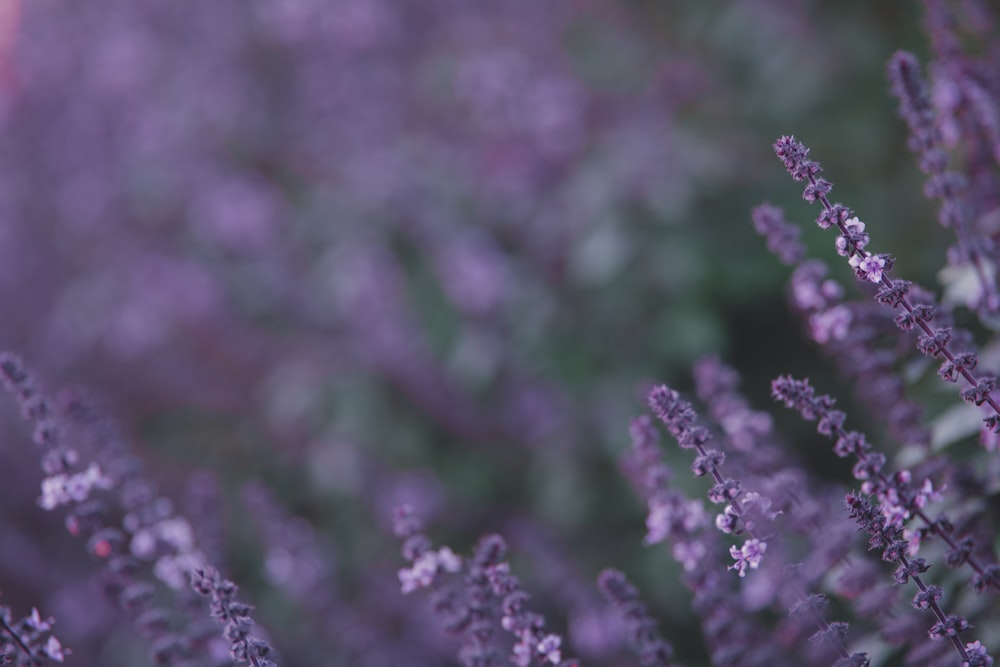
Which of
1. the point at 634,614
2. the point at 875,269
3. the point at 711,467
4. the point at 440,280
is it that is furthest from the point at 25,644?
the point at 440,280

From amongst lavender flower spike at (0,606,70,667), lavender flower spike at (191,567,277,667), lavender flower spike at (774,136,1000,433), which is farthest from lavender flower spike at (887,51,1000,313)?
lavender flower spike at (0,606,70,667)

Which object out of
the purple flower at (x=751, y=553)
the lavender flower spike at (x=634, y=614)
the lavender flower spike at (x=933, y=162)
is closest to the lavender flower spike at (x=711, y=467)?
the purple flower at (x=751, y=553)

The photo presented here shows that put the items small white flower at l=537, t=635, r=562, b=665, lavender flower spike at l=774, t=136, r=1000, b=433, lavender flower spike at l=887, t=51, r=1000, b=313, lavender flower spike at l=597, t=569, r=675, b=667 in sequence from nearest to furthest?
1. lavender flower spike at l=774, t=136, r=1000, b=433
2. small white flower at l=537, t=635, r=562, b=665
3. lavender flower spike at l=597, t=569, r=675, b=667
4. lavender flower spike at l=887, t=51, r=1000, b=313

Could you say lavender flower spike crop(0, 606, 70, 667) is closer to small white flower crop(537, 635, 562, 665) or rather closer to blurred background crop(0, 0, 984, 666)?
blurred background crop(0, 0, 984, 666)

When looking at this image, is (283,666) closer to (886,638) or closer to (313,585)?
(313,585)

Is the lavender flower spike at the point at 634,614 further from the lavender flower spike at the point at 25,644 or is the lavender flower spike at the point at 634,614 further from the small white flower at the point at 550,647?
the lavender flower spike at the point at 25,644

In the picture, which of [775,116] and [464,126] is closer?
[775,116]

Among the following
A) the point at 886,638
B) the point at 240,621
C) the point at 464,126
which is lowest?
the point at 886,638

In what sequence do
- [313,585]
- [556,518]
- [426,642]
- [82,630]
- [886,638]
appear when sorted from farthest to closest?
[82,630]
[556,518]
[426,642]
[313,585]
[886,638]

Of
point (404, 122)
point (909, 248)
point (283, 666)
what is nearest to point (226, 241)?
point (404, 122)
